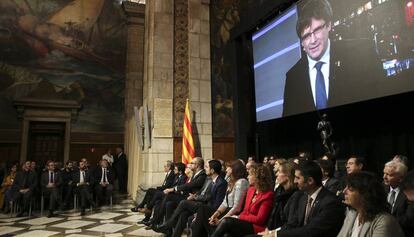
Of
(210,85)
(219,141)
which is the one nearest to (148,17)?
(210,85)

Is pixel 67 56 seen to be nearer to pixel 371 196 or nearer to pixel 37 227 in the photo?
pixel 37 227

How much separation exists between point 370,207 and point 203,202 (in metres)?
2.72

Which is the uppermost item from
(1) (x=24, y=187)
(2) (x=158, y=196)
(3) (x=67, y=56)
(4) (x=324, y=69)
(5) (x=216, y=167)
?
(3) (x=67, y=56)

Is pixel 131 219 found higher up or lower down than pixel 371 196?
lower down

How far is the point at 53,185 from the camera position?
761 cm

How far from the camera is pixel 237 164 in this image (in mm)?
3805

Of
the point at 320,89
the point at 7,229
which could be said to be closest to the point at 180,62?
the point at 320,89

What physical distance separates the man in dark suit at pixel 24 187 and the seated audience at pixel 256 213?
19.8 feet

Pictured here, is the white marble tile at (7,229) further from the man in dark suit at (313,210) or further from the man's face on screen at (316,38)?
the man's face on screen at (316,38)

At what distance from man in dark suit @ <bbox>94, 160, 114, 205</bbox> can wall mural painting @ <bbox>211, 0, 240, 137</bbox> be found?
2.96 meters

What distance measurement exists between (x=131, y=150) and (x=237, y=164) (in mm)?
6676

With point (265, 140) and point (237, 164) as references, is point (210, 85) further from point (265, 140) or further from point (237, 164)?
point (237, 164)

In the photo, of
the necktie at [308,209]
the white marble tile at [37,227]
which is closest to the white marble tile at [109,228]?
the white marble tile at [37,227]

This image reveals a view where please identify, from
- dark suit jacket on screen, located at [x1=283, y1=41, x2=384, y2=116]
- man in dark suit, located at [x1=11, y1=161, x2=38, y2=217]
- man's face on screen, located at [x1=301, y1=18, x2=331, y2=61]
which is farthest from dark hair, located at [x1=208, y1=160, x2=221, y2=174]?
man in dark suit, located at [x1=11, y1=161, x2=38, y2=217]
